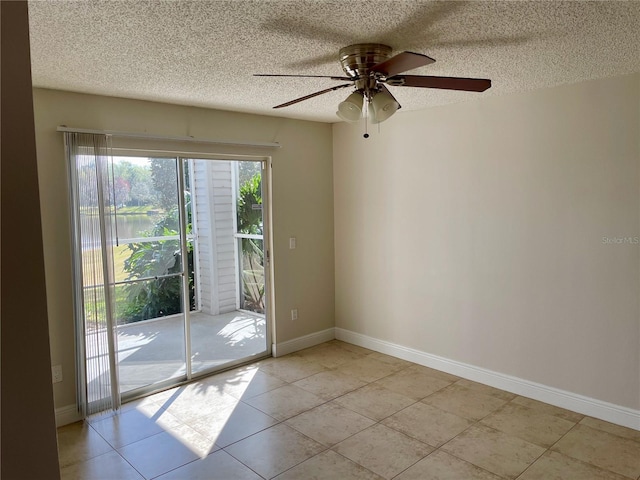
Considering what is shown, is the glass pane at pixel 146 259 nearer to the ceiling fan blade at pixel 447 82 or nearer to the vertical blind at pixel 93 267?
the vertical blind at pixel 93 267

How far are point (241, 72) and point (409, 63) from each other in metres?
1.28

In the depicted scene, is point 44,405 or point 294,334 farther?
point 294,334

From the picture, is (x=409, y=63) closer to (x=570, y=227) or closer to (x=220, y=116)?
(x=570, y=227)

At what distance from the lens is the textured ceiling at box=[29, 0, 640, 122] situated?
195 cm

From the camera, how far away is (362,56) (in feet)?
8.04

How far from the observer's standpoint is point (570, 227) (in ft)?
11.3

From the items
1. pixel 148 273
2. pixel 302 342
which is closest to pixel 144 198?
pixel 148 273

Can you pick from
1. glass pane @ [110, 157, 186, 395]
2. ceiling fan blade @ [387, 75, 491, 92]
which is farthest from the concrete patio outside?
ceiling fan blade @ [387, 75, 491, 92]

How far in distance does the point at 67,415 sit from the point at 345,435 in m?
2.09

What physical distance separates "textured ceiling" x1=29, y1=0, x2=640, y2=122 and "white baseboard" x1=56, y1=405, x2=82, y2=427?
2349mm

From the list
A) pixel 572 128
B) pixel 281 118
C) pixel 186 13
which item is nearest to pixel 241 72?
pixel 186 13

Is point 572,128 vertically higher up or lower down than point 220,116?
lower down

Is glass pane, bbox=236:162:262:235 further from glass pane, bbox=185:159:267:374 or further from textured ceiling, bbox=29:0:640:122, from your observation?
textured ceiling, bbox=29:0:640:122

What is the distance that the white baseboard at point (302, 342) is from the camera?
4.84 metres
